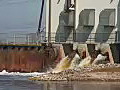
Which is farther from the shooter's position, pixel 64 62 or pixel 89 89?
pixel 64 62

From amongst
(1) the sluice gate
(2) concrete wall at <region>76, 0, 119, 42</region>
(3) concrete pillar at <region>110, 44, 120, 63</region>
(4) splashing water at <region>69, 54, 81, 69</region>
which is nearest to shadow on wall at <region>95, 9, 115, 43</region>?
(2) concrete wall at <region>76, 0, 119, 42</region>

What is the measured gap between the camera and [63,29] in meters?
54.8

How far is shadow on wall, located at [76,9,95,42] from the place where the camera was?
5309 centimetres

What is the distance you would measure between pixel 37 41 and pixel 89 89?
25781 millimetres

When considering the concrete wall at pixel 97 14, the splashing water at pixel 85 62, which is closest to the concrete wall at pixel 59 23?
the concrete wall at pixel 97 14

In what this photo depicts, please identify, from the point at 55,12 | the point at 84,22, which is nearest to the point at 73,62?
the point at 84,22

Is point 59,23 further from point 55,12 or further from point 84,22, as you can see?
point 84,22

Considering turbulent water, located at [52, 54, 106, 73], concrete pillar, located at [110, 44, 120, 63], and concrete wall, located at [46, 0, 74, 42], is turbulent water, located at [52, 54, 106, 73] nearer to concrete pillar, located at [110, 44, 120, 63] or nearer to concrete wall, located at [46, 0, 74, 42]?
concrete pillar, located at [110, 44, 120, 63]

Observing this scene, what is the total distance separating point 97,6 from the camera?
53594 millimetres

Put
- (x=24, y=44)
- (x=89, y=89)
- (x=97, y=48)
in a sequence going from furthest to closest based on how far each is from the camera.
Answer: (x=24, y=44)
(x=97, y=48)
(x=89, y=89)

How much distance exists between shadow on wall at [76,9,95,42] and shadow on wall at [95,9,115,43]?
0.99m

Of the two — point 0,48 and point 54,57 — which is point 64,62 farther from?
point 0,48

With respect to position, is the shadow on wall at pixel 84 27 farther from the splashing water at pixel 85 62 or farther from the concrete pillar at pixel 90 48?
the splashing water at pixel 85 62

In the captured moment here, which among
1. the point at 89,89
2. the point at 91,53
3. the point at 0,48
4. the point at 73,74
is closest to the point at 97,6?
the point at 91,53
